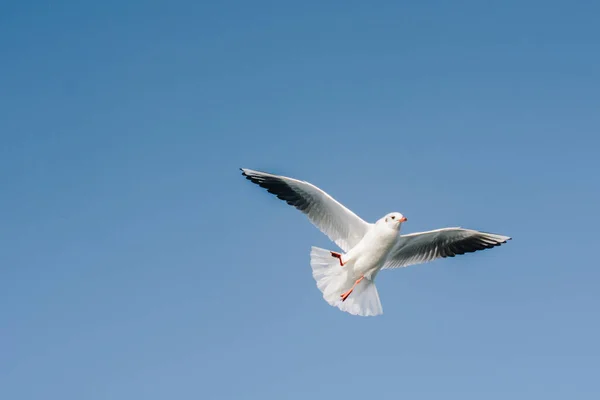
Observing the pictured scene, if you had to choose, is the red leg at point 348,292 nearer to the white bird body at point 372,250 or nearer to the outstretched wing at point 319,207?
the white bird body at point 372,250

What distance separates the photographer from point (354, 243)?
16.2 m

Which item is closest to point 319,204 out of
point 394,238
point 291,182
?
point 291,182

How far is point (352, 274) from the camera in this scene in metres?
15.8

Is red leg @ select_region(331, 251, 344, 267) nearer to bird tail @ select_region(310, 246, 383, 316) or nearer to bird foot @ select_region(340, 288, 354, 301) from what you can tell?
bird tail @ select_region(310, 246, 383, 316)

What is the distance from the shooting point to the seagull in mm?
15562

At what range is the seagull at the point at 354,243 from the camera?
1556 cm

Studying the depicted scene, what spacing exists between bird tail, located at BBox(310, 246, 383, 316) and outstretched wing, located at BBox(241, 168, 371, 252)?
607mm

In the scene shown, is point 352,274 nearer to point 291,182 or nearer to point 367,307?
point 367,307

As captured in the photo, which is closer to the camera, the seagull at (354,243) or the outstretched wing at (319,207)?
the seagull at (354,243)

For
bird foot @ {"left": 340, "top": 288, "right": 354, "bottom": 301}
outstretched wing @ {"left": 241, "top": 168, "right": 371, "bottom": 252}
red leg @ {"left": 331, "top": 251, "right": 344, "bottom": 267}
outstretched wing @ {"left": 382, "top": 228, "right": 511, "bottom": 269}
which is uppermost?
outstretched wing @ {"left": 241, "top": 168, "right": 371, "bottom": 252}

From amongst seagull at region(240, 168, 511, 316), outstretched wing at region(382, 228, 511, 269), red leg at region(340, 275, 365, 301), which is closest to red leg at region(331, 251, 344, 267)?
seagull at region(240, 168, 511, 316)

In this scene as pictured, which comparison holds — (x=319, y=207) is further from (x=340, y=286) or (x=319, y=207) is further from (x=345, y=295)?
(x=345, y=295)

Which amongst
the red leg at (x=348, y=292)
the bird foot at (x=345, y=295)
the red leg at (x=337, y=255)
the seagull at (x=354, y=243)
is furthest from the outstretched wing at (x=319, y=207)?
the bird foot at (x=345, y=295)

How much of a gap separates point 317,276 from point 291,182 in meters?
1.89
